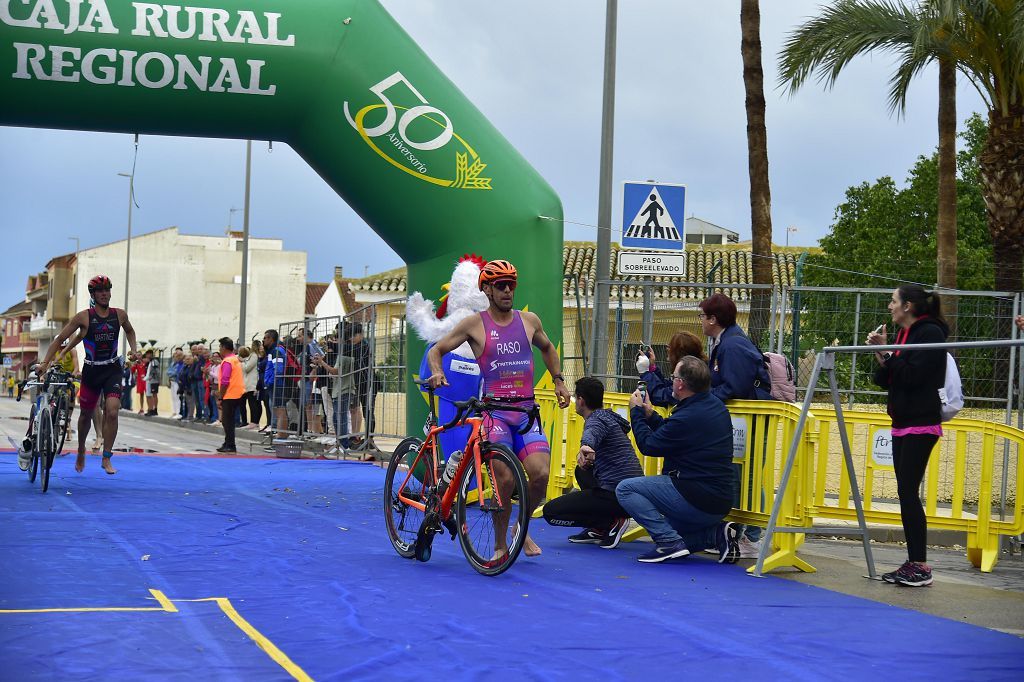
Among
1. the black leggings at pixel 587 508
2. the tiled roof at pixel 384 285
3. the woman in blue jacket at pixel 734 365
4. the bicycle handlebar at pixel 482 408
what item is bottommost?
the black leggings at pixel 587 508

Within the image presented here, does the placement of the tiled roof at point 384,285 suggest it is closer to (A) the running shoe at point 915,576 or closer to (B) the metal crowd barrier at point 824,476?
(B) the metal crowd barrier at point 824,476

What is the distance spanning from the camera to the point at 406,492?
8.41 m

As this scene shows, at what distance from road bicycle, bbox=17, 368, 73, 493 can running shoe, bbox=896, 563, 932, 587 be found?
8.03 m

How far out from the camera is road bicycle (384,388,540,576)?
297 inches

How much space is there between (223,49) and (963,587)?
26.5 ft

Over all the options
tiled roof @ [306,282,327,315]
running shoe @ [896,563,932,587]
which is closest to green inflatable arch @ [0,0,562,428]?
running shoe @ [896,563,932,587]

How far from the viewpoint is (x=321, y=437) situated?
1995 cm

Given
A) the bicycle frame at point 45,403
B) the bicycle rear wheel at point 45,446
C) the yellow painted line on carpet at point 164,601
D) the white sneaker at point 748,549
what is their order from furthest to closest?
the bicycle frame at point 45,403
the bicycle rear wheel at point 45,446
the white sneaker at point 748,549
the yellow painted line on carpet at point 164,601

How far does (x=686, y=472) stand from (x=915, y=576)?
1587 millimetres

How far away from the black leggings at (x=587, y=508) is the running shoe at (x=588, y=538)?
224 mm

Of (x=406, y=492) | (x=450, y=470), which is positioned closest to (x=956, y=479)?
(x=450, y=470)

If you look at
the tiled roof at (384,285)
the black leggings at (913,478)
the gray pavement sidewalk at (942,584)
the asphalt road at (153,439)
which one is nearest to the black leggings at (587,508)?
the gray pavement sidewalk at (942,584)

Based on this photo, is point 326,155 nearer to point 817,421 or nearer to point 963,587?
point 817,421

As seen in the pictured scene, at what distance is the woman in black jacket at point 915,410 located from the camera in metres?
7.96
